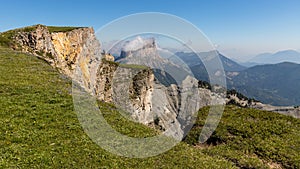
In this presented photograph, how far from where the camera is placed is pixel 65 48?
8481 cm

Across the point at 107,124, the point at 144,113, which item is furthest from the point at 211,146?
the point at 144,113

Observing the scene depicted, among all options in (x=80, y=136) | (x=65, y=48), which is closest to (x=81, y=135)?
(x=80, y=136)

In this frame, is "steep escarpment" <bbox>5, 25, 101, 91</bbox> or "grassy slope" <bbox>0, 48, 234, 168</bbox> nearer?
"grassy slope" <bbox>0, 48, 234, 168</bbox>

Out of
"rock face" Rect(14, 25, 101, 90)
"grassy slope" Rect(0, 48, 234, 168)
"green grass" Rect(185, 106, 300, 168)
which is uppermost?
"rock face" Rect(14, 25, 101, 90)

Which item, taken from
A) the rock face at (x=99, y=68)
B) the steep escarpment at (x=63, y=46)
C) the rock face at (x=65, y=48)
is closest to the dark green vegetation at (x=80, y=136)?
the rock face at (x=99, y=68)

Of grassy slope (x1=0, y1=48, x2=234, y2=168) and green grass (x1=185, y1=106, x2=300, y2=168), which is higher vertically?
grassy slope (x1=0, y1=48, x2=234, y2=168)

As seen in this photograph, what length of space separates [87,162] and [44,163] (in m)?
3.39

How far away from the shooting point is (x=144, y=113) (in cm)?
13125

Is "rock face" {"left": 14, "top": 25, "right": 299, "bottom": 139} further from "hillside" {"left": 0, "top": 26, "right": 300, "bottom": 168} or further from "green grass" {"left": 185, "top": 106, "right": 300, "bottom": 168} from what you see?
"hillside" {"left": 0, "top": 26, "right": 300, "bottom": 168}

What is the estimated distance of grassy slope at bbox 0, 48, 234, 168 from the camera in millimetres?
20083

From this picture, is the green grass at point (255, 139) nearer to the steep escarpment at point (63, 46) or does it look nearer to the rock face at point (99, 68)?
the rock face at point (99, 68)

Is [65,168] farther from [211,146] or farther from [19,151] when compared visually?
[211,146]

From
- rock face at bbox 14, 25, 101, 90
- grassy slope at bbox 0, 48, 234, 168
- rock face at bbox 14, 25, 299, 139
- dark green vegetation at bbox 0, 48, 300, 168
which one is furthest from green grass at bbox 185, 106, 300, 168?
rock face at bbox 14, 25, 101, 90

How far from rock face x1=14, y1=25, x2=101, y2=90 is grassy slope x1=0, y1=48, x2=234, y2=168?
34459 millimetres
